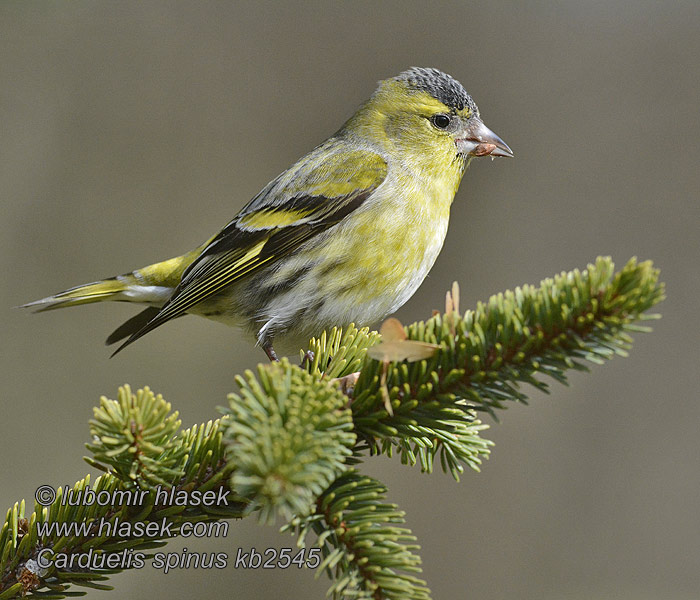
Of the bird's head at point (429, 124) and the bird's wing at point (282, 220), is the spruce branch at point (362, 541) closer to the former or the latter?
the bird's wing at point (282, 220)

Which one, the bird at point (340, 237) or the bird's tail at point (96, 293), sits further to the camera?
the bird's tail at point (96, 293)

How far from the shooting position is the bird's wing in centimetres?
232

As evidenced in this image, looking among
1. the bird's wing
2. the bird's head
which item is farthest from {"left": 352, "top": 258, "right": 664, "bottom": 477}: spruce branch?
the bird's head

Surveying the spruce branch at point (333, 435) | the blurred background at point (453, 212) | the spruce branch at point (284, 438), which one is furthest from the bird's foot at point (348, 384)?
the blurred background at point (453, 212)

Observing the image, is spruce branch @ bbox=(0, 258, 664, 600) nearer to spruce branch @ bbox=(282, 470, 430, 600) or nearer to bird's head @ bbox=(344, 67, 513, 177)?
spruce branch @ bbox=(282, 470, 430, 600)

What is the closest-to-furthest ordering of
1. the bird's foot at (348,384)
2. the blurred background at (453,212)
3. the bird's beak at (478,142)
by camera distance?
the bird's foot at (348,384) → the bird's beak at (478,142) → the blurred background at (453,212)

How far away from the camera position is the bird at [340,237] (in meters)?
2.20

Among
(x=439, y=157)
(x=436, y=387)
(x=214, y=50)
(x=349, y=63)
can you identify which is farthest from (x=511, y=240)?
(x=436, y=387)

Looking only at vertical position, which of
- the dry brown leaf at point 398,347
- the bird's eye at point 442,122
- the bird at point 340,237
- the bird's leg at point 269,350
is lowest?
the dry brown leaf at point 398,347

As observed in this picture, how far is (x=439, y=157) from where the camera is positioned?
99.2 inches

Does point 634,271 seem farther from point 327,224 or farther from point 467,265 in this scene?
point 467,265

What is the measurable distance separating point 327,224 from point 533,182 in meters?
2.82

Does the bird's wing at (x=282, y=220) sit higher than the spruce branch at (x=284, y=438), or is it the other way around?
the bird's wing at (x=282, y=220)

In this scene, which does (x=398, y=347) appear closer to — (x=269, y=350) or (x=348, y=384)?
(x=348, y=384)
